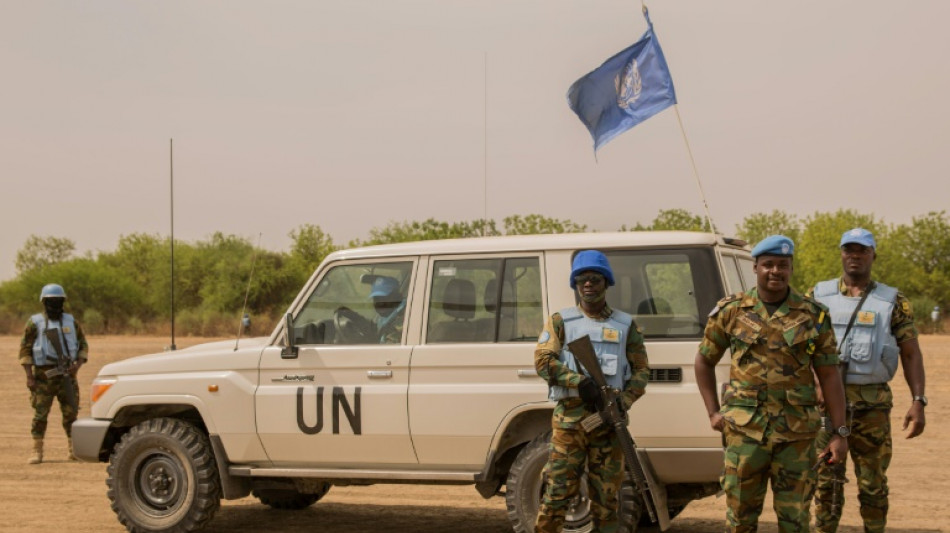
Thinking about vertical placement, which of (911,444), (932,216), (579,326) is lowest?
(911,444)

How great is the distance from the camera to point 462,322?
782 cm

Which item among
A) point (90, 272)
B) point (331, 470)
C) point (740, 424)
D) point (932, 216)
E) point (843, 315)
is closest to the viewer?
point (740, 424)

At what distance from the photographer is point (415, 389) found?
25.4 ft

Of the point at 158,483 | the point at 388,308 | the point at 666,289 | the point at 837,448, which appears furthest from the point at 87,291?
the point at 837,448

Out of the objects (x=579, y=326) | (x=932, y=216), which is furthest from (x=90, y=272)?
(x=579, y=326)

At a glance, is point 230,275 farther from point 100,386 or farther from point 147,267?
point 100,386

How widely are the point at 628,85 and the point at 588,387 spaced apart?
3.80 meters

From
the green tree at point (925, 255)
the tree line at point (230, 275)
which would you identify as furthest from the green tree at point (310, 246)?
the green tree at point (925, 255)

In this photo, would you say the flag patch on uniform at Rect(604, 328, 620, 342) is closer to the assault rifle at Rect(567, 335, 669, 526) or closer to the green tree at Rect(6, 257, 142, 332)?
the assault rifle at Rect(567, 335, 669, 526)

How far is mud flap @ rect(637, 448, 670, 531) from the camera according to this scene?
7.05 m

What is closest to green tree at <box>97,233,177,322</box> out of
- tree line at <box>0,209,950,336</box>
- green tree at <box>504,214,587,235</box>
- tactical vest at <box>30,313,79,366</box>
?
tree line at <box>0,209,950,336</box>

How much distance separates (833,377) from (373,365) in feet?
10.2

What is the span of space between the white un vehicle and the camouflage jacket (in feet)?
3.79

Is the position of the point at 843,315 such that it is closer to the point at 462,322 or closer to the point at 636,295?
the point at 636,295
